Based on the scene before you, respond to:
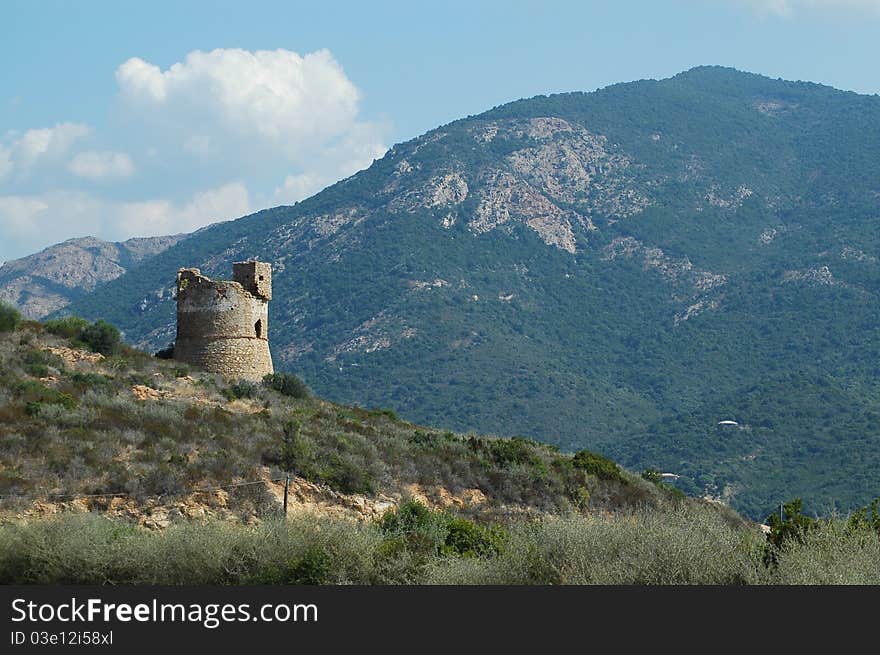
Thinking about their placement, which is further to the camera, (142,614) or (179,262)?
(179,262)

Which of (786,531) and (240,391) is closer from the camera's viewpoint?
(786,531)

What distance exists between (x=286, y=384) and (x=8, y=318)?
794 cm

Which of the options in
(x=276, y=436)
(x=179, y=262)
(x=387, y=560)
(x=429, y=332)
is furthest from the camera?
(x=179, y=262)

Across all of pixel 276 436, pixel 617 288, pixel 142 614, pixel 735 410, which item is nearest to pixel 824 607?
pixel 142 614

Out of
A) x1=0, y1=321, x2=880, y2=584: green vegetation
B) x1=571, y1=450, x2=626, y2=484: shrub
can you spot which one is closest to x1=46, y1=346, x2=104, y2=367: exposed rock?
x1=0, y1=321, x2=880, y2=584: green vegetation

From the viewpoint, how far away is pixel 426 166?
148 meters

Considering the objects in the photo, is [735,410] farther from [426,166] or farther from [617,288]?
[426,166]

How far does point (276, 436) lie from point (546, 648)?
15.8 m

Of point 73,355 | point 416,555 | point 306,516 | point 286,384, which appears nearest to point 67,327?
point 73,355

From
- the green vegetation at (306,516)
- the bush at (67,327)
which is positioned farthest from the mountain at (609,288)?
the bush at (67,327)

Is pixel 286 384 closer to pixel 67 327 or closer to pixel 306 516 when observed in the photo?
pixel 67 327

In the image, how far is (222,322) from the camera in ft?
102

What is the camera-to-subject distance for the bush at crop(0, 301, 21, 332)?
3042 centimetres

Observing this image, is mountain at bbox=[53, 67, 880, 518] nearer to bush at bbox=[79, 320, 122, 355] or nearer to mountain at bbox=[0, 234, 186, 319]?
mountain at bbox=[0, 234, 186, 319]
